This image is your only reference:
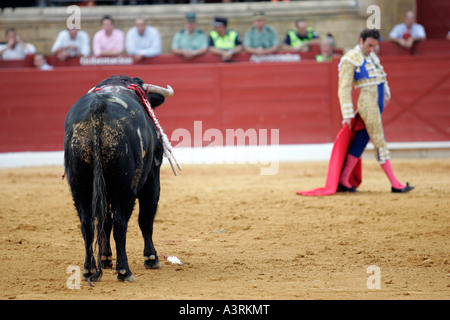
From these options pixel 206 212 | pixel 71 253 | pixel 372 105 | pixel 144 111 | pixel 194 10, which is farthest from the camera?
pixel 194 10

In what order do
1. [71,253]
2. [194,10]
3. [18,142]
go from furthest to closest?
1. [194,10]
2. [18,142]
3. [71,253]

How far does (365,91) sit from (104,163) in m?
4.29

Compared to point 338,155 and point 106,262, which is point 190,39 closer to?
point 338,155

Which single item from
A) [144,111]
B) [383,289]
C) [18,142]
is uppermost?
[144,111]

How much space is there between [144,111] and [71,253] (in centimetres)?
129

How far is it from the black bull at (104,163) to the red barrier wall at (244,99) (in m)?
7.15

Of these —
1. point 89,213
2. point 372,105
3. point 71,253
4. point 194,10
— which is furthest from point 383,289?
point 194,10

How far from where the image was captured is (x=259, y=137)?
11773 mm

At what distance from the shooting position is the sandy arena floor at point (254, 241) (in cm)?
415

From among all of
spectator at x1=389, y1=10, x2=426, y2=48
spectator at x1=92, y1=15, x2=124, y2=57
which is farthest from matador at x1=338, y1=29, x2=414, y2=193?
spectator at x1=92, y1=15, x2=124, y2=57

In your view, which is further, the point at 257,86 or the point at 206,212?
the point at 257,86

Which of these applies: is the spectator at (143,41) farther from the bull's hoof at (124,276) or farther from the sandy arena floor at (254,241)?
the bull's hoof at (124,276)

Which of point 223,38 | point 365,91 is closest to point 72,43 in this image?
point 223,38

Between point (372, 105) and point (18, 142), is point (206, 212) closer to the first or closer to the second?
point (372, 105)
